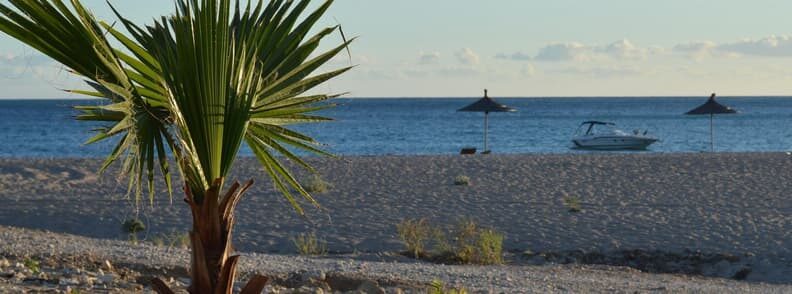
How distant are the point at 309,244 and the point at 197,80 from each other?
798 centimetres

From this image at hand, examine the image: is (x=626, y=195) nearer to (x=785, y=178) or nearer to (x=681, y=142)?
(x=785, y=178)

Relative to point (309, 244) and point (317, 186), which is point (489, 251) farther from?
point (317, 186)

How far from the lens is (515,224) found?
13297 mm

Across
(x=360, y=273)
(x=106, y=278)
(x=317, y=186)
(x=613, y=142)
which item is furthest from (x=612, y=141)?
(x=106, y=278)

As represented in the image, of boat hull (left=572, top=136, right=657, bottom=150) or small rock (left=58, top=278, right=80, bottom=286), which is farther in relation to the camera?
boat hull (left=572, top=136, right=657, bottom=150)

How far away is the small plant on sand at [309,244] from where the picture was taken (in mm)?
11102

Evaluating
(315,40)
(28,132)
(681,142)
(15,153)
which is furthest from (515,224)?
(28,132)

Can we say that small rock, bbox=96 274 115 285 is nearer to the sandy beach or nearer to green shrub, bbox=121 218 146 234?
the sandy beach

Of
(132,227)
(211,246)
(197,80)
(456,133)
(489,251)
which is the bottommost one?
(456,133)

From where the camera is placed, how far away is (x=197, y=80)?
327 cm

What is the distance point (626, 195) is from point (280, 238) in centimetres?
598

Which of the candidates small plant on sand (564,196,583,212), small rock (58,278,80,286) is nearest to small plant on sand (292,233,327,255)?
small plant on sand (564,196,583,212)

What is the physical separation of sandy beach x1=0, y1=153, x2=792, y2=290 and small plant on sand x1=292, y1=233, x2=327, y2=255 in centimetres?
16

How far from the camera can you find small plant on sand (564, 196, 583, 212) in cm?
1424
